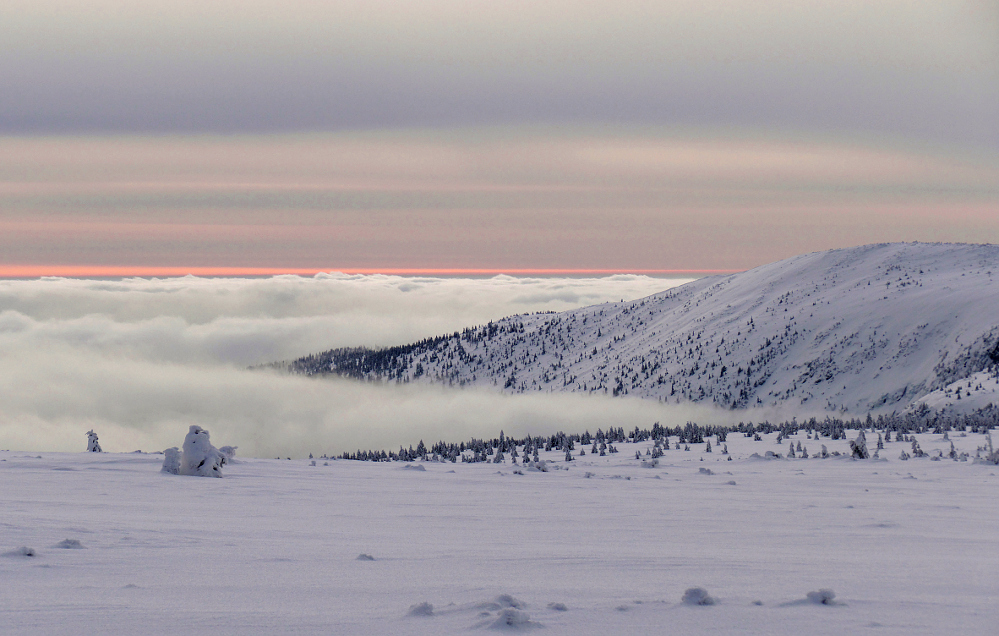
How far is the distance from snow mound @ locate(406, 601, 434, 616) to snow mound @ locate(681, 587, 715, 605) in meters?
2.09

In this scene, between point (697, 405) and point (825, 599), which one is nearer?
point (825, 599)

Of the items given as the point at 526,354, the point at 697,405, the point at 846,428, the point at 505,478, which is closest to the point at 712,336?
the point at 697,405

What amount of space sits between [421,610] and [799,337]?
4065 inches

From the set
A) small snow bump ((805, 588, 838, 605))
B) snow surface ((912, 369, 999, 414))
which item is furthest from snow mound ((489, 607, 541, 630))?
snow surface ((912, 369, 999, 414))

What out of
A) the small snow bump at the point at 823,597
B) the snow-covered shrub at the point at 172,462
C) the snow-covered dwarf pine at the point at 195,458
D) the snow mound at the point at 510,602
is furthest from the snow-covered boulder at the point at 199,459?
the small snow bump at the point at 823,597

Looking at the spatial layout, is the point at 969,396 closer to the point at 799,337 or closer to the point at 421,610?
the point at 799,337

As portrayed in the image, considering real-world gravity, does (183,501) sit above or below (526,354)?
below

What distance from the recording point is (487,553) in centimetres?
903

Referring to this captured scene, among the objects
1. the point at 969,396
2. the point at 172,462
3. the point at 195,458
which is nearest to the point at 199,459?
the point at 195,458

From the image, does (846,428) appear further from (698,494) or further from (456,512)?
(456,512)

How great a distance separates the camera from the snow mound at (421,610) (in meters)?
6.35

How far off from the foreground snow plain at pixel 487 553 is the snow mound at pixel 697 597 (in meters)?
0.08

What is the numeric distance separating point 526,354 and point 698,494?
144802mm

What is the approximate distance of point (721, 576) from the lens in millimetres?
7770
